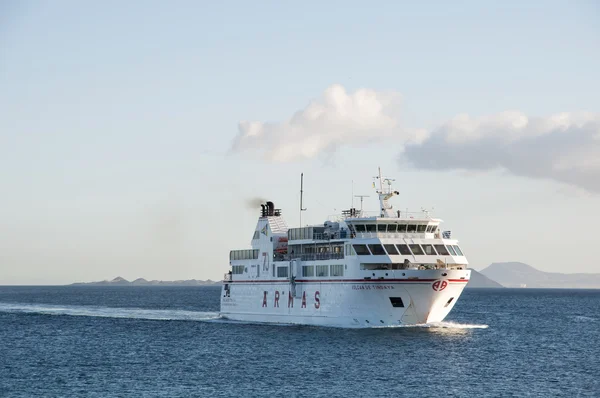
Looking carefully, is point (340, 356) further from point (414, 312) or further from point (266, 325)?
point (266, 325)

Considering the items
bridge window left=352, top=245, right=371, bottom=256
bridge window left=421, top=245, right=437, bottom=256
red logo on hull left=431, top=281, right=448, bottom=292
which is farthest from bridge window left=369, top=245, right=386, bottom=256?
red logo on hull left=431, top=281, right=448, bottom=292

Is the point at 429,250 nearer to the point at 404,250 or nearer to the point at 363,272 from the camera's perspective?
the point at 404,250

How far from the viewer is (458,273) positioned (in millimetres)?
67125

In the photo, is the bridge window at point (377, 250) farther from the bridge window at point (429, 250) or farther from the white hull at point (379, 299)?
the bridge window at point (429, 250)

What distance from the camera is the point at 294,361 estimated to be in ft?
185

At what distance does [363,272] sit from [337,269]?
402cm

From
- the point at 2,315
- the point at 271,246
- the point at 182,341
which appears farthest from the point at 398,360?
the point at 2,315

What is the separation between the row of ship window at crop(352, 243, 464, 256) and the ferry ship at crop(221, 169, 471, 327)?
0.08 meters

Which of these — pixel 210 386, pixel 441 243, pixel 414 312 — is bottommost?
pixel 210 386

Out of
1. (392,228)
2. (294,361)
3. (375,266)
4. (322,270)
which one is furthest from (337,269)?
(294,361)

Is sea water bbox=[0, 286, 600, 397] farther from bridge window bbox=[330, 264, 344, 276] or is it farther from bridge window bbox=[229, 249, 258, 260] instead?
bridge window bbox=[229, 249, 258, 260]

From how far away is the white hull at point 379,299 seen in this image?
65562 millimetres

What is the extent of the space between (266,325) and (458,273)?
2096 centimetres

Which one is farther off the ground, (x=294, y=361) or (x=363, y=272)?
(x=363, y=272)
